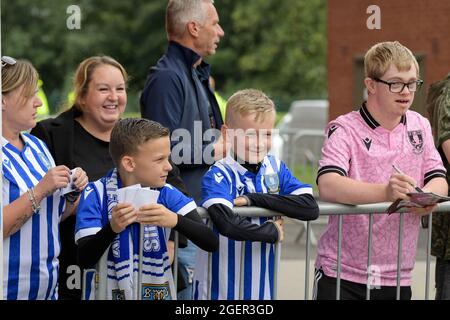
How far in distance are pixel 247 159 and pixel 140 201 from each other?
0.58 meters

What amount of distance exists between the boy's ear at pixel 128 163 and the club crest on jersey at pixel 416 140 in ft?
4.25

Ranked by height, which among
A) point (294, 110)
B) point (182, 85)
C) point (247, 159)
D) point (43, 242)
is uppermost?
point (294, 110)

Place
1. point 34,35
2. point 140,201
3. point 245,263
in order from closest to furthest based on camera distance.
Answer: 1. point 140,201
2. point 245,263
3. point 34,35

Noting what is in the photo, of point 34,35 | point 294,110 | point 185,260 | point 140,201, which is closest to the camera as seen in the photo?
point 140,201

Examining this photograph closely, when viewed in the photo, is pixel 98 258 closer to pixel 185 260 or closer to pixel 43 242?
pixel 43 242

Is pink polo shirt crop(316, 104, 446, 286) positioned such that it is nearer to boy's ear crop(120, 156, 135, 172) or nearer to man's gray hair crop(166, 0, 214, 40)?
boy's ear crop(120, 156, 135, 172)

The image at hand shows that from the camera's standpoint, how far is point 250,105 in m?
4.27

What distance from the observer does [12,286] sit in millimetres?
4102

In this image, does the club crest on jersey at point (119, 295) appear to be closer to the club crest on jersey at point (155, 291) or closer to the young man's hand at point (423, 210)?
the club crest on jersey at point (155, 291)

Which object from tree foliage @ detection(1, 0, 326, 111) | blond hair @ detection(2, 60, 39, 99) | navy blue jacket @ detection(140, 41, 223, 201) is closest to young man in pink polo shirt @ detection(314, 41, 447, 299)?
navy blue jacket @ detection(140, 41, 223, 201)

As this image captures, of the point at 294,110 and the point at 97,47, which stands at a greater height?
the point at 97,47

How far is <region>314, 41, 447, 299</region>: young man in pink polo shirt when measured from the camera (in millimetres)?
4473

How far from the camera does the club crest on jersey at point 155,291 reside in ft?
13.3

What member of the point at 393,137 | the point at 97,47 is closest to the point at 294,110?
the point at 97,47
